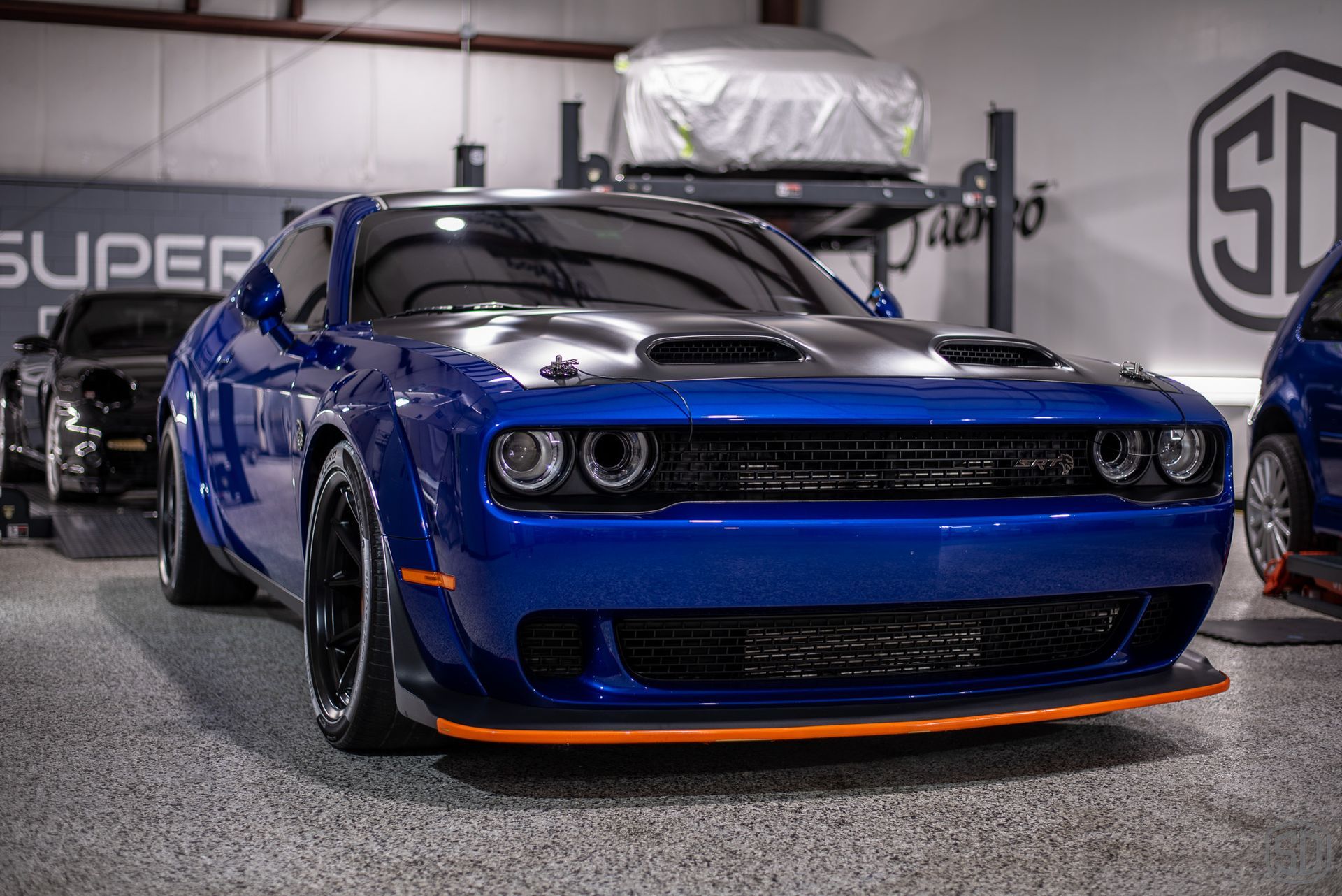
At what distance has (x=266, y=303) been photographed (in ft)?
10.9

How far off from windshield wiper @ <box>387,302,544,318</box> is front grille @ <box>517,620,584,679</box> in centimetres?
103

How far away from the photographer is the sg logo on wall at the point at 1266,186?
8.27m

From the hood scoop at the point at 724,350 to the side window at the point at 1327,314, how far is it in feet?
10.1

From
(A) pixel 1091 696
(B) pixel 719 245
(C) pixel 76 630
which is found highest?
(B) pixel 719 245

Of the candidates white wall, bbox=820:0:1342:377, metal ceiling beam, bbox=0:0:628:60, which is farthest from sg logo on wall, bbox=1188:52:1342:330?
metal ceiling beam, bbox=0:0:628:60

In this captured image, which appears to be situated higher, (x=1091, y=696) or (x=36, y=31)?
(x=36, y=31)

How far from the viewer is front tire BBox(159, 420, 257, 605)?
4.51 metres

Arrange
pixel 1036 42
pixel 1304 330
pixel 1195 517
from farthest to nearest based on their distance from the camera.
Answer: pixel 1036 42 < pixel 1304 330 < pixel 1195 517

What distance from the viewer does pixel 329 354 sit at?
304cm

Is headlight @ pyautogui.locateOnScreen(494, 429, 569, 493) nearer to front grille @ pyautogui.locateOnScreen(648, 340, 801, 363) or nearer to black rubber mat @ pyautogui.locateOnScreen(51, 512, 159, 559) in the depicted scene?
front grille @ pyautogui.locateOnScreen(648, 340, 801, 363)

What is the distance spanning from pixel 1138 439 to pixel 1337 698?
1299mm

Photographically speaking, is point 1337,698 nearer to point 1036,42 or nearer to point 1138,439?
point 1138,439

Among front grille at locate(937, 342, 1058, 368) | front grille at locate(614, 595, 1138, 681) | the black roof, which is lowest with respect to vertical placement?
front grille at locate(614, 595, 1138, 681)

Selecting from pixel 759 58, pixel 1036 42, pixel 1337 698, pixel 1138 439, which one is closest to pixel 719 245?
pixel 1138 439
